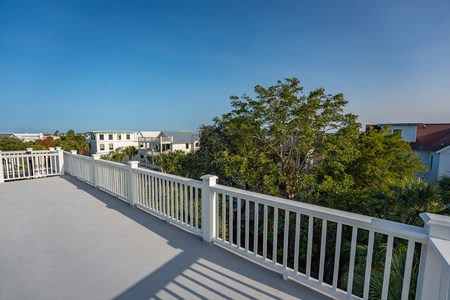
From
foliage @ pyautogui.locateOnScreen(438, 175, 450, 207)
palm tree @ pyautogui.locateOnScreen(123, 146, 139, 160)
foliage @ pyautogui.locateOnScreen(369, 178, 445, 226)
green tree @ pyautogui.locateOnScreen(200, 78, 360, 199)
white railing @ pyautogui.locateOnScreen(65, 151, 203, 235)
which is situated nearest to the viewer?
white railing @ pyautogui.locateOnScreen(65, 151, 203, 235)

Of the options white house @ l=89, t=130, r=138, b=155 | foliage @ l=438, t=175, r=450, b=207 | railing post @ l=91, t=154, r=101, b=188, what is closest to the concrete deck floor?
railing post @ l=91, t=154, r=101, b=188

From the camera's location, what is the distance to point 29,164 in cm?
639

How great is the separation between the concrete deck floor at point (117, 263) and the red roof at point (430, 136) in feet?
61.4

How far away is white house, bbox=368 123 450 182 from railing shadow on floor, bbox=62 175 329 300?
16.3 meters

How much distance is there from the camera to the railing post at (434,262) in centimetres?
112

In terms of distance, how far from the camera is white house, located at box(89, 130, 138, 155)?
113ft

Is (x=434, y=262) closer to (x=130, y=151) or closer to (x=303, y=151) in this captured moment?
(x=303, y=151)

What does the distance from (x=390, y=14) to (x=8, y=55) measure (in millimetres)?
13268

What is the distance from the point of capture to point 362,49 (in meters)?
8.46

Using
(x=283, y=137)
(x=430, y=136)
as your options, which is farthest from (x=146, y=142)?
(x=430, y=136)

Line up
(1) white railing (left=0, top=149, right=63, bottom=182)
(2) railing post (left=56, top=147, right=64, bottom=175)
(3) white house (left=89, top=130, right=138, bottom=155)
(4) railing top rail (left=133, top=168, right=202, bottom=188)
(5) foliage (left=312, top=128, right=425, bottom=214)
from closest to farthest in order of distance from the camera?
(4) railing top rail (left=133, top=168, right=202, bottom=188) < (1) white railing (left=0, top=149, right=63, bottom=182) < (2) railing post (left=56, top=147, right=64, bottom=175) < (5) foliage (left=312, top=128, right=425, bottom=214) < (3) white house (left=89, top=130, right=138, bottom=155)

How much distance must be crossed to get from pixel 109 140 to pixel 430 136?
4090cm

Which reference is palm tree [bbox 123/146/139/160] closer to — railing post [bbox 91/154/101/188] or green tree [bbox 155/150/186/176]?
green tree [bbox 155/150/186/176]

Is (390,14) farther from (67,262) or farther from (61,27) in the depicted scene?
(61,27)
